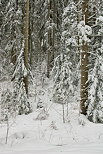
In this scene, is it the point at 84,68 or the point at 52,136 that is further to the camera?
the point at 84,68

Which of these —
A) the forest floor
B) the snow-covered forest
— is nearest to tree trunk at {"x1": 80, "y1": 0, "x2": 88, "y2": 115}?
the snow-covered forest

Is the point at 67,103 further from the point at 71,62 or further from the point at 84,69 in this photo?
the point at 71,62

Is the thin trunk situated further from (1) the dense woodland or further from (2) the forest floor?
(2) the forest floor

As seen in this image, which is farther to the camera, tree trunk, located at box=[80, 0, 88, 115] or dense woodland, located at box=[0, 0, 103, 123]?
tree trunk, located at box=[80, 0, 88, 115]

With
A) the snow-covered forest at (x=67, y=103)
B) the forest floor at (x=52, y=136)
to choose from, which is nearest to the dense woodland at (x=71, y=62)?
the snow-covered forest at (x=67, y=103)

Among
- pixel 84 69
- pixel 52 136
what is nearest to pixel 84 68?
pixel 84 69

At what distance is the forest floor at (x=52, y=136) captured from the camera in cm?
655

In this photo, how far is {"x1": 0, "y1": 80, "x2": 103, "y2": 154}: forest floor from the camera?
655 cm

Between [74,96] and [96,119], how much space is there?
633 centimetres

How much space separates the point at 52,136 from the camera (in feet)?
27.5

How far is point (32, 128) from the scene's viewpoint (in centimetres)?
919

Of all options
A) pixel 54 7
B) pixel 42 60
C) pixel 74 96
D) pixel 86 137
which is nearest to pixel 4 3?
pixel 54 7

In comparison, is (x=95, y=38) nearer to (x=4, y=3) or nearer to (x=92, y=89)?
(x=92, y=89)

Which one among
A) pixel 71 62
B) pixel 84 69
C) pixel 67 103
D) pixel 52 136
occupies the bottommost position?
pixel 52 136
